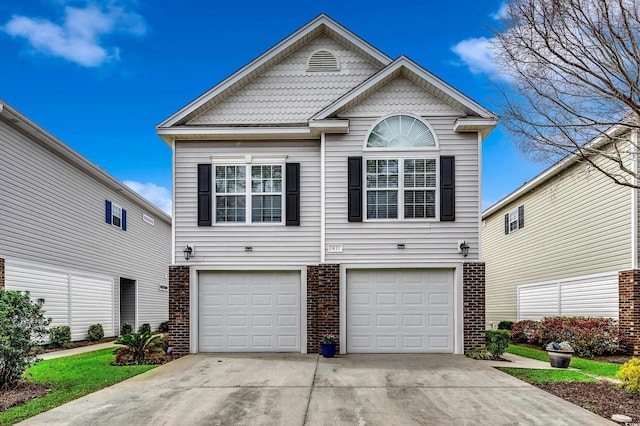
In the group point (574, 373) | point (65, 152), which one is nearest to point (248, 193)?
point (65, 152)

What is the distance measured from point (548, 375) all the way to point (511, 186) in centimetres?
1204

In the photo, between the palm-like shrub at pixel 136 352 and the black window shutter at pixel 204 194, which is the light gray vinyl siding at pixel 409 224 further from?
the palm-like shrub at pixel 136 352

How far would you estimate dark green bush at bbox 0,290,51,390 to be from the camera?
8.15 meters

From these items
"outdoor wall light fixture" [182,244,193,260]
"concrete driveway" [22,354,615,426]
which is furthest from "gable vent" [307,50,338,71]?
"concrete driveway" [22,354,615,426]

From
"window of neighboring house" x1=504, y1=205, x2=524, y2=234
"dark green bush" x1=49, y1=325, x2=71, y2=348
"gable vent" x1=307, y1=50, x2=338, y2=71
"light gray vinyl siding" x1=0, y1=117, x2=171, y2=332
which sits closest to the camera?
"light gray vinyl siding" x1=0, y1=117, x2=171, y2=332

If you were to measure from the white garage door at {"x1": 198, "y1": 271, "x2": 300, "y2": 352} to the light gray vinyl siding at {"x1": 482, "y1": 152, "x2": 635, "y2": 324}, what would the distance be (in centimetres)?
785

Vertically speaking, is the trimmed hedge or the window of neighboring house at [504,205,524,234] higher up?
the window of neighboring house at [504,205,524,234]

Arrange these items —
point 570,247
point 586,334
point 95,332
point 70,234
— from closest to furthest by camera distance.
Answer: point 586,334, point 570,247, point 70,234, point 95,332

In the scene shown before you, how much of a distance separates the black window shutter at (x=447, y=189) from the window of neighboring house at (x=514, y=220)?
9.38m

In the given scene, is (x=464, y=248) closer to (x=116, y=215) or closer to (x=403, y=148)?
(x=403, y=148)

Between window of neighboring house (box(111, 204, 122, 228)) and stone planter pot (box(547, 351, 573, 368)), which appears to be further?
window of neighboring house (box(111, 204, 122, 228))

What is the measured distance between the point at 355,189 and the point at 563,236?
8.68m

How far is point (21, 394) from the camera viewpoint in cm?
798

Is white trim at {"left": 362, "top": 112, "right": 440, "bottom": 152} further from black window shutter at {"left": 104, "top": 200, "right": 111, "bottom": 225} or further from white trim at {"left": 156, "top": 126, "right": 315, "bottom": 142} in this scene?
black window shutter at {"left": 104, "top": 200, "right": 111, "bottom": 225}
